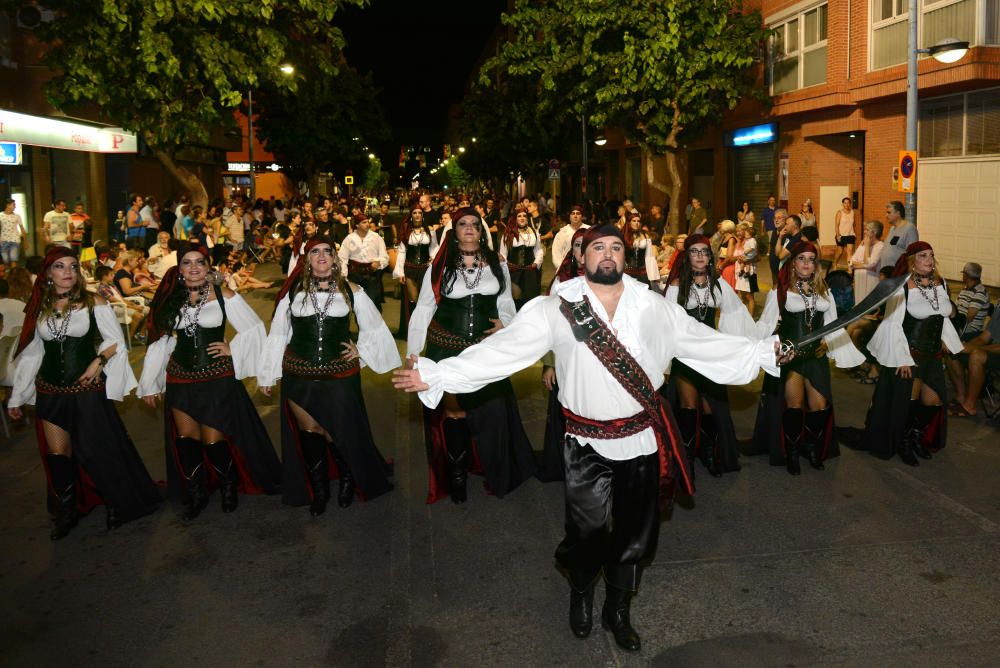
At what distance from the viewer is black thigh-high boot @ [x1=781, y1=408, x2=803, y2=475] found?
741cm

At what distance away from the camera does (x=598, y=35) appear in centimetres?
2397

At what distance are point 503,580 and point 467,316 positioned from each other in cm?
229

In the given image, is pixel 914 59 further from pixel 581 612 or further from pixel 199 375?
pixel 581 612

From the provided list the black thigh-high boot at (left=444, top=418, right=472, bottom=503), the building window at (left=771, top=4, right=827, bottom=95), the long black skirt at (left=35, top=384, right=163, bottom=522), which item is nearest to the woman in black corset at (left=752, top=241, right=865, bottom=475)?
the black thigh-high boot at (left=444, top=418, right=472, bottom=503)

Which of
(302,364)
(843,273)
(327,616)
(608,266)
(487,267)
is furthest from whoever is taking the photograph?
(843,273)

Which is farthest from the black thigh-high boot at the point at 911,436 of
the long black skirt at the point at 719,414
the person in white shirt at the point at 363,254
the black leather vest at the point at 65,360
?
the person in white shirt at the point at 363,254

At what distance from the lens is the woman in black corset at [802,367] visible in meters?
7.27

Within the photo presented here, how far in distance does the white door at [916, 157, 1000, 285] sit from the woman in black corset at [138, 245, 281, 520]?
16422mm

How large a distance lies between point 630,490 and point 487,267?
2.94m

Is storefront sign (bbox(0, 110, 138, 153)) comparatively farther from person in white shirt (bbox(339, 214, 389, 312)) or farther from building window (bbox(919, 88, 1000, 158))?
building window (bbox(919, 88, 1000, 158))

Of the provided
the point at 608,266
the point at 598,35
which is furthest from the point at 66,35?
the point at 608,266

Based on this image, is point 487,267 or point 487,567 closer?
point 487,567

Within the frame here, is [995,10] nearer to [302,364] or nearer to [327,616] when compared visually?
[302,364]

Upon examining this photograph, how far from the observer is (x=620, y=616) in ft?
15.8
